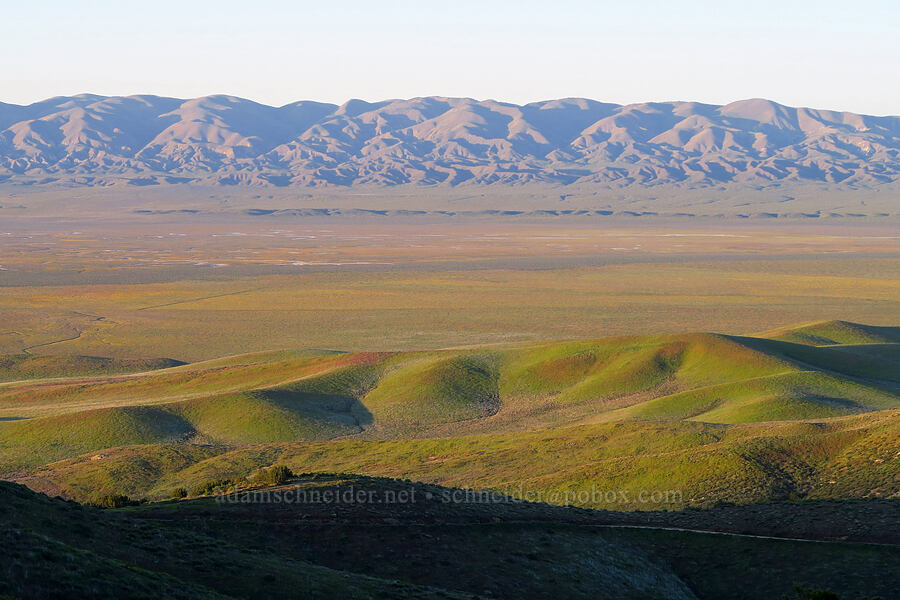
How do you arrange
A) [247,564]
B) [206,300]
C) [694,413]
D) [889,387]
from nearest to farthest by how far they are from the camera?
[247,564] → [694,413] → [889,387] → [206,300]

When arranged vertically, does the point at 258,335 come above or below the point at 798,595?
below

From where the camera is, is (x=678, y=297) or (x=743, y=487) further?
(x=678, y=297)

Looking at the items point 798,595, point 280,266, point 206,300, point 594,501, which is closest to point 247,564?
point 798,595

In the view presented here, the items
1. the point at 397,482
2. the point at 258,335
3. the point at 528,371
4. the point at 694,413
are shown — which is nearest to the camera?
the point at 397,482

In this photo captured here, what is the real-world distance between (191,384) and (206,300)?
54.5 m

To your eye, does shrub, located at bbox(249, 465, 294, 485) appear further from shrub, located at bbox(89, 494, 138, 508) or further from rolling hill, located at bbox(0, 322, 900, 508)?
rolling hill, located at bbox(0, 322, 900, 508)

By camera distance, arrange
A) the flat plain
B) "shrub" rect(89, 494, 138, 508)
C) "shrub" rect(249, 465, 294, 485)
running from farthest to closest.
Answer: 1. "shrub" rect(249, 465, 294, 485)
2. "shrub" rect(89, 494, 138, 508)
3. the flat plain

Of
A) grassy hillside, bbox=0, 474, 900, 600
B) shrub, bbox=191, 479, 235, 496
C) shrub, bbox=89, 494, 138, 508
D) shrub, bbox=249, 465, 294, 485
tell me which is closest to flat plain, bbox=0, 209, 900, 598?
grassy hillside, bbox=0, 474, 900, 600

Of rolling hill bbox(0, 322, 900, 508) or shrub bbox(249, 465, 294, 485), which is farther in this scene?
rolling hill bbox(0, 322, 900, 508)

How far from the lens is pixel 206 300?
116562 millimetres

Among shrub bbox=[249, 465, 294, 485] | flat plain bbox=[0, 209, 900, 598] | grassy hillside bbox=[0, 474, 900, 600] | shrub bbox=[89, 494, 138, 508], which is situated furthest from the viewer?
shrub bbox=[249, 465, 294, 485]

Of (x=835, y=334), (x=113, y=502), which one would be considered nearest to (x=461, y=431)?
(x=113, y=502)

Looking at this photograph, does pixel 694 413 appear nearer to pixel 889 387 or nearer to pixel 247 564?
pixel 889 387

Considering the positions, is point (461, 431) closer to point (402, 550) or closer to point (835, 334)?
point (402, 550)
